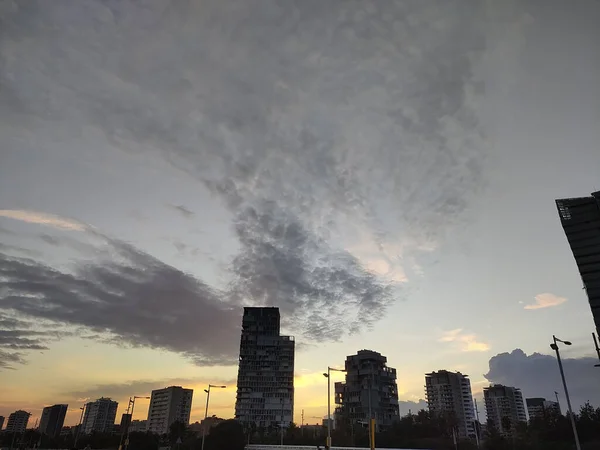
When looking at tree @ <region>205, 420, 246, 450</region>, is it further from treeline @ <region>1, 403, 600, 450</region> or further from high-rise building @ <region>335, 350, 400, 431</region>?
high-rise building @ <region>335, 350, 400, 431</region>

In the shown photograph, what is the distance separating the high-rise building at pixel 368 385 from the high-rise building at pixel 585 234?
13513cm

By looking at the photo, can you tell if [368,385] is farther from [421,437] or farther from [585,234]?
[585,234]

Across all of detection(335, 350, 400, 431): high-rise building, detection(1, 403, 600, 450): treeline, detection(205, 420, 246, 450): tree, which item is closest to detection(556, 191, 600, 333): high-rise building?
detection(1, 403, 600, 450): treeline

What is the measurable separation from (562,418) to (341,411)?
105 m

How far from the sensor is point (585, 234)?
183 feet

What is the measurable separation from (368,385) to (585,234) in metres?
136

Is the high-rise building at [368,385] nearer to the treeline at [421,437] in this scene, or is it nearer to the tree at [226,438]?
the treeline at [421,437]

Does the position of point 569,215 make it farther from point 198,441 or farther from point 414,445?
point 198,441

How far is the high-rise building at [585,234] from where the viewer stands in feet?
175

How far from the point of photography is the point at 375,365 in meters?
185

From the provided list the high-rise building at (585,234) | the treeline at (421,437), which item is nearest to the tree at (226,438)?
the treeline at (421,437)

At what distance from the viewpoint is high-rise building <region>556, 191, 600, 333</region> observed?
175ft

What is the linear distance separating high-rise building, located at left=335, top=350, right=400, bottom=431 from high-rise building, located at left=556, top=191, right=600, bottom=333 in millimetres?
135130

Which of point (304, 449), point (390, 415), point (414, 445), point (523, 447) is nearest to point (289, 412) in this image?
point (390, 415)
